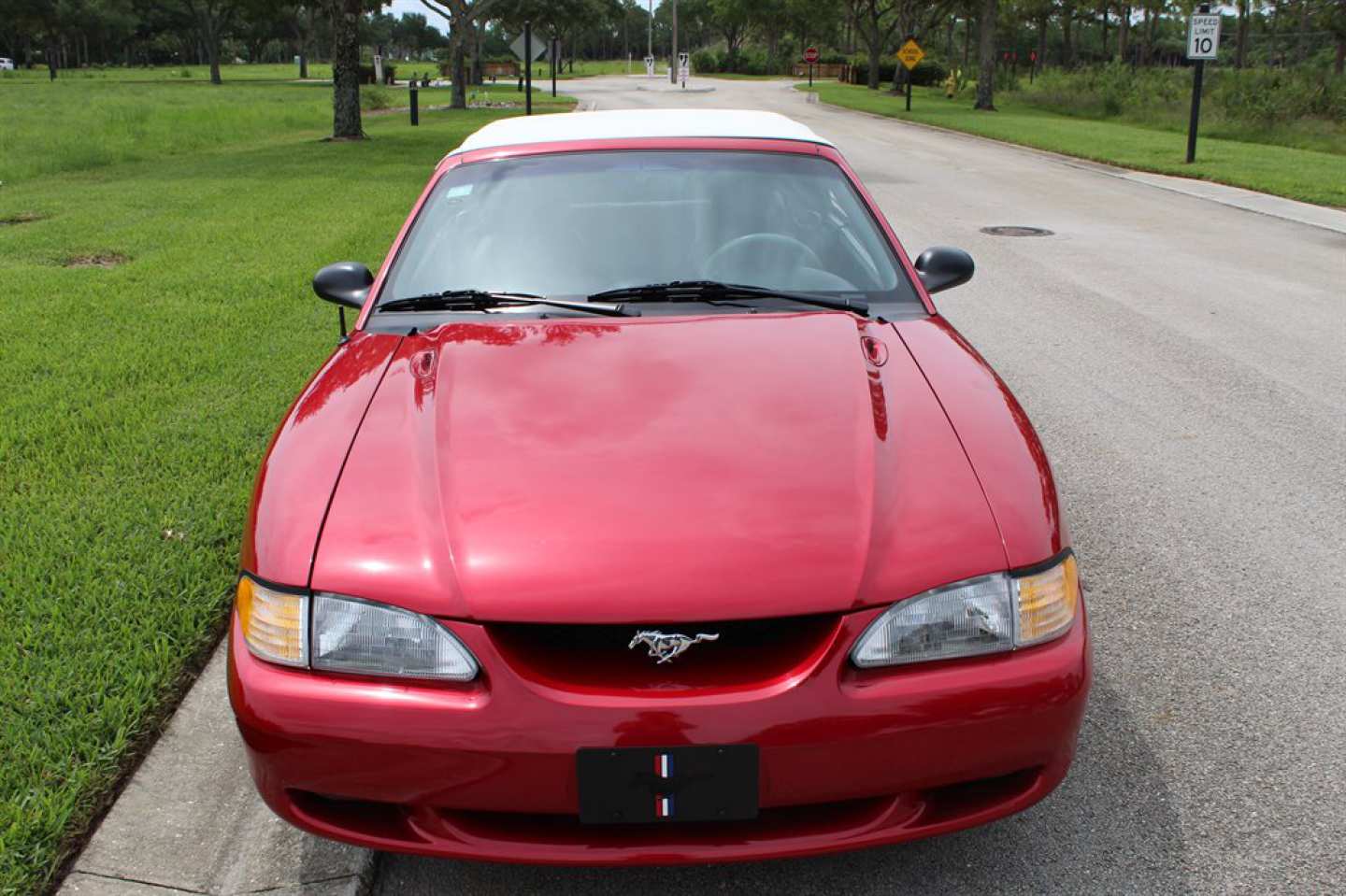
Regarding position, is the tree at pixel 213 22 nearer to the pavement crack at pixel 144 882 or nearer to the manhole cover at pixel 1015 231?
the manhole cover at pixel 1015 231

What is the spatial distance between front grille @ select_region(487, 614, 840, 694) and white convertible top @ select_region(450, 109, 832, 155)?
2219mm

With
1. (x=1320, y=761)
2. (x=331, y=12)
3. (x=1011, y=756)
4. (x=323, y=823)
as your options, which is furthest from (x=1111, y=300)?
(x=331, y=12)

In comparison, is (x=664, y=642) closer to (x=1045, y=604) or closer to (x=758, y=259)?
(x=1045, y=604)

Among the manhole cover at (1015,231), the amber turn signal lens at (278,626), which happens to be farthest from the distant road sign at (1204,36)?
the amber turn signal lens at (278,626)

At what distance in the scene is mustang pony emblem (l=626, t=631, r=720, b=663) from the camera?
2152mm

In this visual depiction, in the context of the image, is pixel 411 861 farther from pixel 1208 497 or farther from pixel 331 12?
pixel 331 12

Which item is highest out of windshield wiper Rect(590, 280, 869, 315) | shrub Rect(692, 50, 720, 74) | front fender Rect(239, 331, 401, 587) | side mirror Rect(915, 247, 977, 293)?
shrub Rect(692, 50, 720, 74)

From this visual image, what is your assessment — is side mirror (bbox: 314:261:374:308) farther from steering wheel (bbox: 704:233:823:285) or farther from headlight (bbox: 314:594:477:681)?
headlight (bbox: 314:594:477:681)

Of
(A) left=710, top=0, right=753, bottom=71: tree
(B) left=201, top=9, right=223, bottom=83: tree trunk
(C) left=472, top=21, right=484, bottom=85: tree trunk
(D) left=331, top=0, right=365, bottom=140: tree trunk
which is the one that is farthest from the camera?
(A) left=710, top=0, right=753, bottom=71: tree

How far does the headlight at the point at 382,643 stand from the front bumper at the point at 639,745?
27 mm

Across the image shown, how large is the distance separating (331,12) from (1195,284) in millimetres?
18402

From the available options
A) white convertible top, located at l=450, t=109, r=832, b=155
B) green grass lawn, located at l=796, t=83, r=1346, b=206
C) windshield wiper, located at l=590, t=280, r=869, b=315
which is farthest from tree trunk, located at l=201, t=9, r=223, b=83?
windshield wiper, located at l=590, t=280, r=869, b=315

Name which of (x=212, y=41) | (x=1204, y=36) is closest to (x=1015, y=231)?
(x=1204, y=36)

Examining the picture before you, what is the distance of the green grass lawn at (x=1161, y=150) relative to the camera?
17.0 metres
